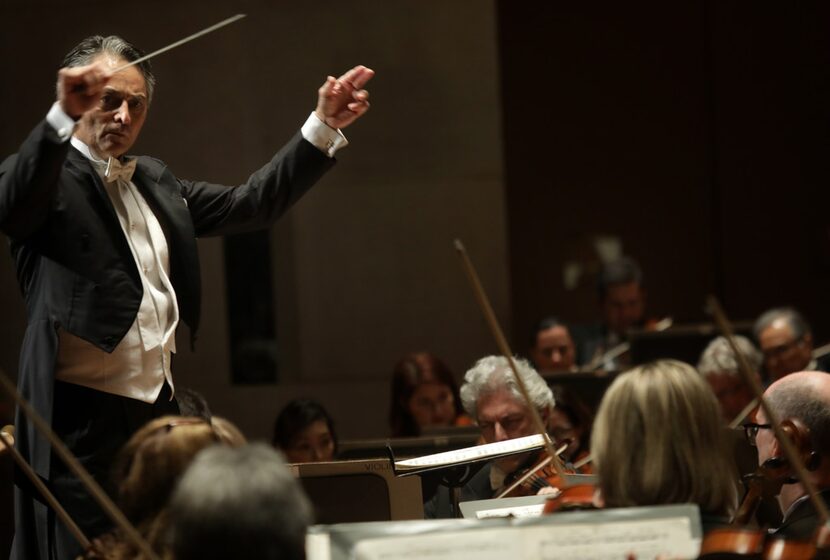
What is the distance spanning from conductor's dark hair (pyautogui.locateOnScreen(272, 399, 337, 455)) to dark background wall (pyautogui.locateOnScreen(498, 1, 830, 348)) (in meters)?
3.10

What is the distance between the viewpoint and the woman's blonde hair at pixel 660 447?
6.15 ft

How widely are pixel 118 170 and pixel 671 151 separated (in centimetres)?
515

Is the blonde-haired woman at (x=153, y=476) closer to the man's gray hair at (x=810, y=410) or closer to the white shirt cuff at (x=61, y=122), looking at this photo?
the white shirt cuff at (x=61, y=122)

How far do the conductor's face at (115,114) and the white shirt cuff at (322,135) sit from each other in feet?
1.22

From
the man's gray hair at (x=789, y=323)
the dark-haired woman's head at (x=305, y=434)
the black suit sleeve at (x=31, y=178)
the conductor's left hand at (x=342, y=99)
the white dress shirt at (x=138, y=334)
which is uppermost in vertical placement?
the conductor's left hand at (x=342, y=99)

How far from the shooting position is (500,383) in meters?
3.53

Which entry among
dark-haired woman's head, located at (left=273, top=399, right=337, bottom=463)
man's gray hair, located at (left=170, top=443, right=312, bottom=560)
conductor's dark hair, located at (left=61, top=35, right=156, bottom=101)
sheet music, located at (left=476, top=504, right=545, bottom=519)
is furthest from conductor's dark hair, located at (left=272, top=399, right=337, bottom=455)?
man's gray hair, located at (left=170, top=443, right=312, bottom=560)

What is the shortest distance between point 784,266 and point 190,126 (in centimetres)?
336

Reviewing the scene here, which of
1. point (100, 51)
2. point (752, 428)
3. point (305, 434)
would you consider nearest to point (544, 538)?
point (752, 428)

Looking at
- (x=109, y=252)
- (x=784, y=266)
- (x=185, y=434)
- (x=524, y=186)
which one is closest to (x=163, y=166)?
(x=109, y=252)

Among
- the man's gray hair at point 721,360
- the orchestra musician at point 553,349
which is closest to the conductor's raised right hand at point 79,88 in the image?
the man's gray hair at point 721,360

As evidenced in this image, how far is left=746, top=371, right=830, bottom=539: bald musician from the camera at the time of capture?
95.3 inches

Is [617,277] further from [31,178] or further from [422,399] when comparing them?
[31,178]

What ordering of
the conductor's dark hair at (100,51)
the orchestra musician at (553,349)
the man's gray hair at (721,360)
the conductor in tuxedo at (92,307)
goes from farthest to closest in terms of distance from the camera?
the orchestra musician at (553,349), the man's gray hair at (721,360), the conductor's dark hair at (100,51), the conductor in tuxedo at (92,307)
